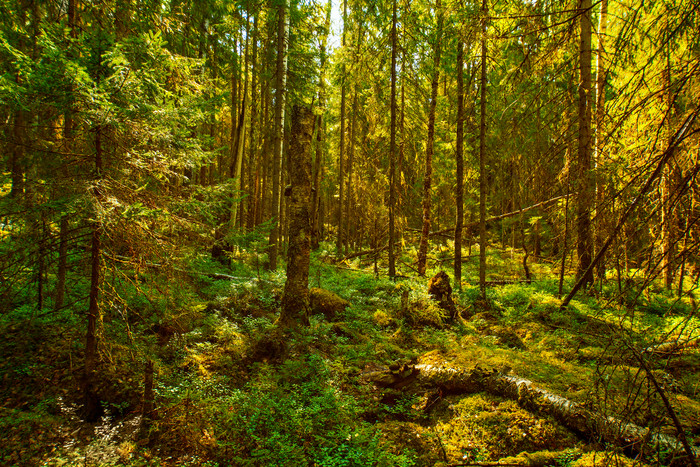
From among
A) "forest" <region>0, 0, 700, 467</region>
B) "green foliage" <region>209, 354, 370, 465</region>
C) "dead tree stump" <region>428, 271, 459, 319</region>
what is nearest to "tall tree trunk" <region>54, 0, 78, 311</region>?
"forest" <region>0, 0, 700, 467</region>

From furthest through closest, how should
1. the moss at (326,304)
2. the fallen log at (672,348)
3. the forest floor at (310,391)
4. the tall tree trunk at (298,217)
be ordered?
the moss at (326,304) → the tall tree trunk at (298,217) → the forest floor at (310,391) → the fallen log at (672,348)

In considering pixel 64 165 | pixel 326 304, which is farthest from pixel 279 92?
pixel 64 165

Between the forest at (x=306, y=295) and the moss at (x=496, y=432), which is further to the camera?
the moss at (x=496, y=432)

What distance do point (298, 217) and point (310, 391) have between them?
3.63 m

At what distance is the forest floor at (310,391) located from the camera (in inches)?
151

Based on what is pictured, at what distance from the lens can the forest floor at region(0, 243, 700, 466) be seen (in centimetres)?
383

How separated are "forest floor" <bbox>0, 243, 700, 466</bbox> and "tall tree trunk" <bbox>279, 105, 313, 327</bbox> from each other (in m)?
0.54

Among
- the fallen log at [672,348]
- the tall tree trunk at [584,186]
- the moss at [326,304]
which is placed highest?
the tall tree trunk at [584,186]

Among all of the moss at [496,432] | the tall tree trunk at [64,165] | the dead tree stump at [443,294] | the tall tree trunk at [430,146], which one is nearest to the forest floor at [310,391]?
the moss at [496,432]

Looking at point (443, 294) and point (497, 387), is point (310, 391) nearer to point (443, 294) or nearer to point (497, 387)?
point (497, 387)

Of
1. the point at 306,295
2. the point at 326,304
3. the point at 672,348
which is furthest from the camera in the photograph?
the point at 326,304

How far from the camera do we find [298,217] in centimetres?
745

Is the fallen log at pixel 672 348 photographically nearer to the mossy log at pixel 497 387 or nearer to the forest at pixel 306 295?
the forest at pixel 306 295

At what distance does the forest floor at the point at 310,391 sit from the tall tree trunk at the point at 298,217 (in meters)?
0.54
